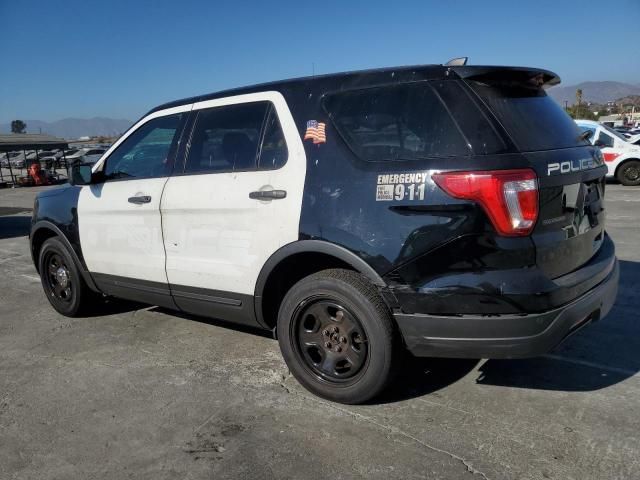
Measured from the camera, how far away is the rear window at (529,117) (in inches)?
108

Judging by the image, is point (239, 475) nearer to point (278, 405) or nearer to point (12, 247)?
point (278, 405)

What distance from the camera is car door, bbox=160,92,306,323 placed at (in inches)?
129

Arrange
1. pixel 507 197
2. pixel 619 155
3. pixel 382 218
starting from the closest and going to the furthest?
1. pixel 507 197
2. pixel 382 218
3. pixel 619 155

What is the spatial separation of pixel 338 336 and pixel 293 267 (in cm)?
Result: 54

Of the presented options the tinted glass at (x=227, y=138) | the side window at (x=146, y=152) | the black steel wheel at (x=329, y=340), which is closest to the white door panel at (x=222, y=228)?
the tinted glass at (x=227, y=138)

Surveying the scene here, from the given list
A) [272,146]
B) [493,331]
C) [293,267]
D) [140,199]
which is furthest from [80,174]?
[493,331]

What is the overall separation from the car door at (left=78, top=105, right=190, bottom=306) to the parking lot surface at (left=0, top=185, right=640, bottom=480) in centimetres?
55

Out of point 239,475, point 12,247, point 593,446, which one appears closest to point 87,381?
point 239,475

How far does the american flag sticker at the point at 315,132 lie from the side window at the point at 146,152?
1314 millimetres

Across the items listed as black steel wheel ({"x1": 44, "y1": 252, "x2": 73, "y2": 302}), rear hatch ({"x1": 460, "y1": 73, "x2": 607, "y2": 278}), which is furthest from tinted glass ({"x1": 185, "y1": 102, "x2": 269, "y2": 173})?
black steel wheel ({"x1": 44, "y1": 252, "x2": 73, "y2": 302})

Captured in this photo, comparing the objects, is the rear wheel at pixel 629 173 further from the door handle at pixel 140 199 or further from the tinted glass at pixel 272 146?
the door handle at pixel 140 199

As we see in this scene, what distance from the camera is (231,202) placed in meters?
3.48

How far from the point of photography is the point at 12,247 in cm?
958

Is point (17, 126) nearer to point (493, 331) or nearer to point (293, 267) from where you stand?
point (293, 267)
